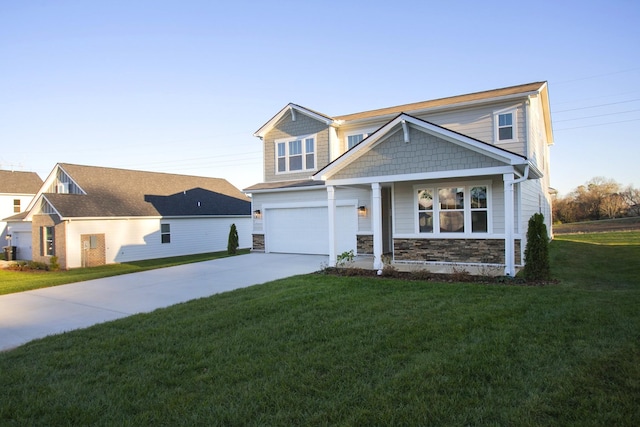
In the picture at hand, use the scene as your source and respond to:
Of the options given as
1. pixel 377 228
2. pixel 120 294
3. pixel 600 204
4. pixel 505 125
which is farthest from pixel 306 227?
pixel 600 204

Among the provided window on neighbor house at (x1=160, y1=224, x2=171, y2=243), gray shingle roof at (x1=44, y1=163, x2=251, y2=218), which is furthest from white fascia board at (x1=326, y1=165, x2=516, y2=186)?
window on neighbor house at (x1=160, y1=224, x2=171, y2=243)

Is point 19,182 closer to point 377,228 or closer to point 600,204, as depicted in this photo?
point 377,228

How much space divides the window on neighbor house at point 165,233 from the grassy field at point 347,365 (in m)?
17.7

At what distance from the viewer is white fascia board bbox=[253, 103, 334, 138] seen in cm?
1678

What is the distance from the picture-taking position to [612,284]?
29.9ft

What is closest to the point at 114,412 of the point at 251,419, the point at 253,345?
the point at 251,419

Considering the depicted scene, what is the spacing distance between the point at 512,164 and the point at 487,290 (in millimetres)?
3376

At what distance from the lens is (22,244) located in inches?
981

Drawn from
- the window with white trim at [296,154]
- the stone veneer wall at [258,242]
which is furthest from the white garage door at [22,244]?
the window with white trim at [296,154]

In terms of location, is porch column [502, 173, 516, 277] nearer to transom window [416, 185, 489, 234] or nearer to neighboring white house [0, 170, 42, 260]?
transom window [416, 185, 489, 234]

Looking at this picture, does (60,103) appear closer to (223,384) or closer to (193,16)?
(193,16)

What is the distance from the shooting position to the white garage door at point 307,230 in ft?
53.1

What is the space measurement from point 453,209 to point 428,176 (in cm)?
240

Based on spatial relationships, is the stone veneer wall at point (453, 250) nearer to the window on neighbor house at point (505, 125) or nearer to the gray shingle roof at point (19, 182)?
the window on neighbor house at point (505, 125)
